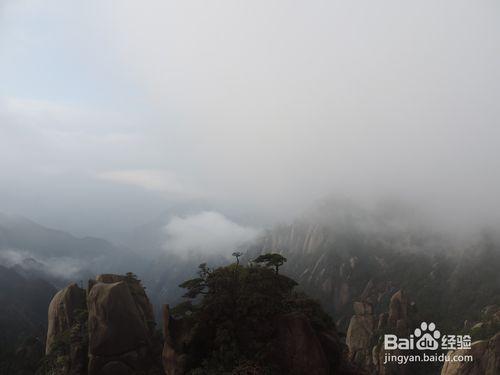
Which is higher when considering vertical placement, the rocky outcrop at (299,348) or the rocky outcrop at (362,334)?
the rocky outcrop at (299,348)

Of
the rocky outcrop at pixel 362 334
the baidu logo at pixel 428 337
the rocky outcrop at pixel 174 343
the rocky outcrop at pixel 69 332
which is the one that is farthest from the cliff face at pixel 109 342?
the rocky outcrop at pixel 362 334

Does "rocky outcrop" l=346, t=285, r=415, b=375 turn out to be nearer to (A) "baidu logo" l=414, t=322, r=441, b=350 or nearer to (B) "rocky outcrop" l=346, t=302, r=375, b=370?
(B) "rocky outcrop" l=346, t=302, r=375, b=370

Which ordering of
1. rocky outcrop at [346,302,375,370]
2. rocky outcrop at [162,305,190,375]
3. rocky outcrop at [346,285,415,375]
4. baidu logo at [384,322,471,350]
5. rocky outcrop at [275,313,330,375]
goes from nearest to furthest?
1. rocky outcrop at [275,313,330,375]
2. rocky outcrop at [162,305,190,375]
3. baidu logo at [384,322,471,350]
4. rocky outcrop at [346,285,415,375]
5. rocky outcrop at [346,302,375,370]

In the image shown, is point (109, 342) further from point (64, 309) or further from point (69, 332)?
point (64, 309)

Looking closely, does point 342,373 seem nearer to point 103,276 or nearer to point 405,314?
point 103,276

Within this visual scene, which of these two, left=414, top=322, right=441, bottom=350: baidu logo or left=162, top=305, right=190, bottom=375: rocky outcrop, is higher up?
left=162, top=305, right=190, bottom=375: rocky outcrop

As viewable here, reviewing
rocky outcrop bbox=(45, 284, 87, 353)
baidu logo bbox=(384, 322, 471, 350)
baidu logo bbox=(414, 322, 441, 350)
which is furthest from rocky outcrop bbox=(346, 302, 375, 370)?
rocky outcrop bbox=(45, 284, 87, 353)

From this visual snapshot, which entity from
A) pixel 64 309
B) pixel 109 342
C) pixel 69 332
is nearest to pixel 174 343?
pixel 109 342

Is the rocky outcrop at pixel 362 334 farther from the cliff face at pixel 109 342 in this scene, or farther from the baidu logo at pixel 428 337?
the cliff face at pixel 109 342

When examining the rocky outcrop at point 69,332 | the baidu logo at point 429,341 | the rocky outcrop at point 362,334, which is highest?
the rocky outcrop at point 69,332

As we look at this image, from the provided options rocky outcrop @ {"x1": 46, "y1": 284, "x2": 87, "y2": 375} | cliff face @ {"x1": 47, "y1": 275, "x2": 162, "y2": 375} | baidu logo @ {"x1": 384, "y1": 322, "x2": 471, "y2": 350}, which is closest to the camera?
cliff face @ {"x1": 47, "y1": 275, "x2": 162, "y2": 375}

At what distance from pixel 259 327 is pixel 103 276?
2635 centimetres

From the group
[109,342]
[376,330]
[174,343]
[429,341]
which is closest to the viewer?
[174,343]

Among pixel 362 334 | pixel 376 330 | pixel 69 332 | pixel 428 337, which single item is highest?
pixel 69 332
